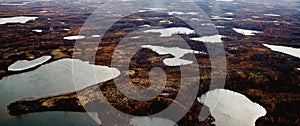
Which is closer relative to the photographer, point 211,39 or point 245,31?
point 211,39

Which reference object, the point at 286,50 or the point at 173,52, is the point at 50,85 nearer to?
the point at 173,52

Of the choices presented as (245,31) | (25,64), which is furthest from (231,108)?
(245,31)

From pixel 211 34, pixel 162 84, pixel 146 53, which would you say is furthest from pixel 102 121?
Answer: pixel 211 34

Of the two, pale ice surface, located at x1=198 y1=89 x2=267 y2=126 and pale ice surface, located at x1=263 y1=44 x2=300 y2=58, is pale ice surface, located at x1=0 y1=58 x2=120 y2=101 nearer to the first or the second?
pale ice surface, located at x1=198 y1=89 x2=267 y2=126

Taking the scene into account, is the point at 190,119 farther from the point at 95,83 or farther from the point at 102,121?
the point at 95,83

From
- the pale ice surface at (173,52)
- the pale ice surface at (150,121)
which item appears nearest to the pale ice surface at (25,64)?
the pale ice surface at (173,52)
